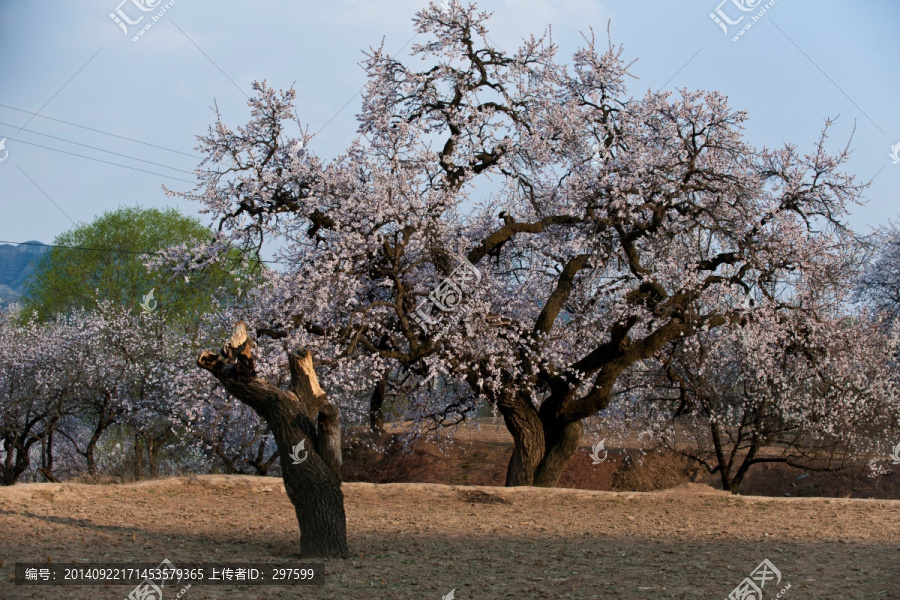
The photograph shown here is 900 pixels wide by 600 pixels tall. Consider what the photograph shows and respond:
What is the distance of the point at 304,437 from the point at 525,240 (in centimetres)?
598

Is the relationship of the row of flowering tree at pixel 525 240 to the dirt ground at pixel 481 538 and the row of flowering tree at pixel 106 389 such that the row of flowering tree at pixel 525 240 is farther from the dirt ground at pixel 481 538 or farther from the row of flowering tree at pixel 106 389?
the row of flowering tree at pixel 106 389

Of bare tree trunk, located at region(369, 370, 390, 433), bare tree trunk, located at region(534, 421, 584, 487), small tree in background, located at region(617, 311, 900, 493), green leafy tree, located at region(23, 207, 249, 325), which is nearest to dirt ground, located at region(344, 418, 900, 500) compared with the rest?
bare tree trunk, located at region(369, 370, 390, 433)

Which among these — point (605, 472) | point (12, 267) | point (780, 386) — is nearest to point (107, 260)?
point (605, 472)

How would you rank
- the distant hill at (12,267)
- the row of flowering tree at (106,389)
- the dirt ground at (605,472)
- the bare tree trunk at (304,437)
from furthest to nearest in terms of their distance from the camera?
1. the distant hill at (12,267)
2. the row of flowering tree at (106,389)
3. the dirt ground at (605,472)
4. the bare tree trunk at (304,437)

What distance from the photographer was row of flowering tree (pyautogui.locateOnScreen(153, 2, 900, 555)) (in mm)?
10133

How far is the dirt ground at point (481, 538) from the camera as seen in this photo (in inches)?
228

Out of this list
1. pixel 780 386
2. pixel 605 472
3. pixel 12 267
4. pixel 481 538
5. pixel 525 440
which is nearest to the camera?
pixel 481 538

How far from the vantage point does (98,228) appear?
92.9 feet

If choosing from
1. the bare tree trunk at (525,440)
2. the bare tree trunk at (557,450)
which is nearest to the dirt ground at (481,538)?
the bare tree trunk at (557,450)

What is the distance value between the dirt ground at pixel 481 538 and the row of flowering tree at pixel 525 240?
1675 mm

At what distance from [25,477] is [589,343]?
17336mm

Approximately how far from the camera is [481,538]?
7.82 m

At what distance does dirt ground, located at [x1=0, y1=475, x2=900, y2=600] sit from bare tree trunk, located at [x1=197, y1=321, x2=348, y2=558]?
13.7 inches

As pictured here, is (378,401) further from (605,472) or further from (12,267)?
(12,267)
